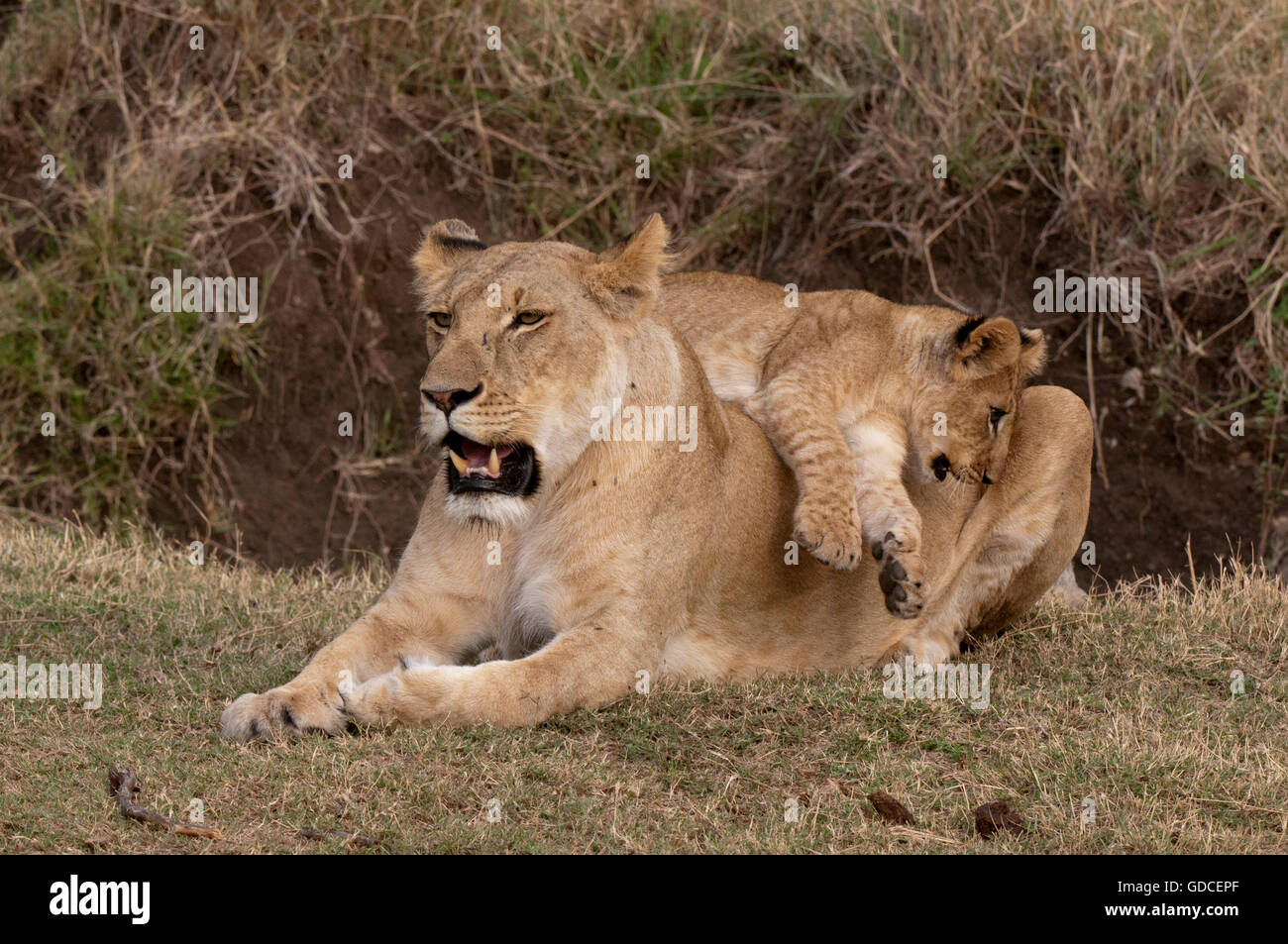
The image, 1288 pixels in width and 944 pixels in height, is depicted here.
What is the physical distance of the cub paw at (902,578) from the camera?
15.8 feet

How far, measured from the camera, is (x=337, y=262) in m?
9.55

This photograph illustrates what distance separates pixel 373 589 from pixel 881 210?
420 centimetres

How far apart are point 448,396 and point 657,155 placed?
19.3 feet

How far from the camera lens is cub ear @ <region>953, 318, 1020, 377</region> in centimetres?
543

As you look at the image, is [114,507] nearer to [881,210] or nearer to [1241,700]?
[881,210]

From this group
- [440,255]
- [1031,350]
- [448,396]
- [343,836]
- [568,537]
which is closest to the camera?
[343,836]

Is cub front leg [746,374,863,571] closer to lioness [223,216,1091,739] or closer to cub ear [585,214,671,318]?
lioness [223,216,1091,739]

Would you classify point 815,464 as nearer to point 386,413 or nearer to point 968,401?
point 968,401

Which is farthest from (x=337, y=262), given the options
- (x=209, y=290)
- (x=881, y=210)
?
(x=881, y=210)

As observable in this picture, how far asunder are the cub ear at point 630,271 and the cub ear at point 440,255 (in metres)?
0.42

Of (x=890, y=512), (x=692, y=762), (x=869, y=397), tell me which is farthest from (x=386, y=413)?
(x=692, y=762)

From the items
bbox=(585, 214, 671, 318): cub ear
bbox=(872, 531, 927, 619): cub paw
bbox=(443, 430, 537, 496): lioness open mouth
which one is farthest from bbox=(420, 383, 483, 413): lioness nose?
bbox=(872, 531, 927, 619): cub paw

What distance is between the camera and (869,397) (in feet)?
18.1

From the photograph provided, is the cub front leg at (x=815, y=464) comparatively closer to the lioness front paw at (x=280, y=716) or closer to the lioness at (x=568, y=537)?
the lioness at (x=568, y=537)
